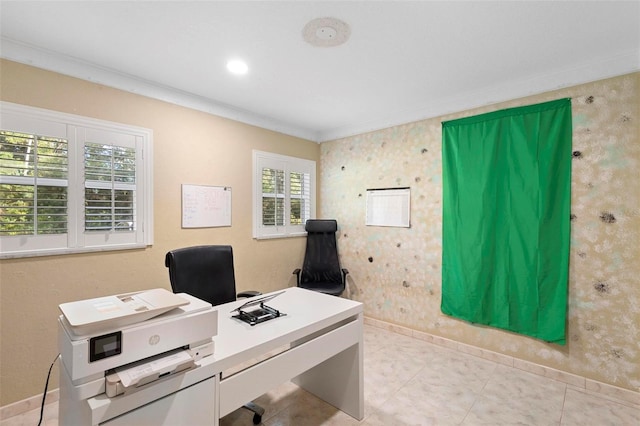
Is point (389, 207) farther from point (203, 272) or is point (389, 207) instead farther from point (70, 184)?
point (70, 184)

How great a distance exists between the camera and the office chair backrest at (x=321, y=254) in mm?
3910

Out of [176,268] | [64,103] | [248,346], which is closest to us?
[248,346]

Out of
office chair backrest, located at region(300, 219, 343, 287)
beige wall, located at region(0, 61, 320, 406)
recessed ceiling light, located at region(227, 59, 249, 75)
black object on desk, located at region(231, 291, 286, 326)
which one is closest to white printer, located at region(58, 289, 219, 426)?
black object on desk, located at region(231, 291, 286, 326)

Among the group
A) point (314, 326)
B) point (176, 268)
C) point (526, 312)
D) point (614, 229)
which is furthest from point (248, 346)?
point (614, 229)

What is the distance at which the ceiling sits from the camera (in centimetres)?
173

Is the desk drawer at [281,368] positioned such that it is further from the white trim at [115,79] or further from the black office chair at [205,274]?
the white trim at [115,79]

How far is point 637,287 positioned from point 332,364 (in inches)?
92.2

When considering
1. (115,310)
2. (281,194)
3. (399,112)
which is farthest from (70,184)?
(399,112)

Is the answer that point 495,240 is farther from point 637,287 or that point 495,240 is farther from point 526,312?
point 637,287

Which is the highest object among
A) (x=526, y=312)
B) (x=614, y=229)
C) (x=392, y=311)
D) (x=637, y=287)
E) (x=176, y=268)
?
(x=614, y=229)

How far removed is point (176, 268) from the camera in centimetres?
206

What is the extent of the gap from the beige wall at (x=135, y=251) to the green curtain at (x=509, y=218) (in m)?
2.05

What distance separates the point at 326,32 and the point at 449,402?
9.20 ft

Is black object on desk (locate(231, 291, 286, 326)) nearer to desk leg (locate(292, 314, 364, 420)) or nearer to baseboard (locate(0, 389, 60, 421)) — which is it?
desk leg (locate(292, 314, 364, 420))
